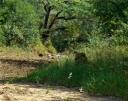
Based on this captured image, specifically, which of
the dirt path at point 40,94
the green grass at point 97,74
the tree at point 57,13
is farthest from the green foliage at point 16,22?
the dirt path at point 40,94

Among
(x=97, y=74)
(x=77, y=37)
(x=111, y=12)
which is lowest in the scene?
(x=97, y=74)

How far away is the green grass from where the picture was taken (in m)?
11.5

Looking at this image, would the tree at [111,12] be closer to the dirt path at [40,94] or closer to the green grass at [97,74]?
the green grass at [97,74]

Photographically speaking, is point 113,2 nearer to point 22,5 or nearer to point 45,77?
point 45,77

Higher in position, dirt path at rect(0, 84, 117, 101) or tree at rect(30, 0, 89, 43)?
tree at rect(30, 0, 89, 43)

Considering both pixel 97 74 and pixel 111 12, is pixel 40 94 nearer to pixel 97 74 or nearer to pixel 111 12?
pixel 97 74

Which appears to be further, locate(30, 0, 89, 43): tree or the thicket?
locate(30, 0, 89, 43): tree

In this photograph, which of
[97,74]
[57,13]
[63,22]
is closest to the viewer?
[97,74]

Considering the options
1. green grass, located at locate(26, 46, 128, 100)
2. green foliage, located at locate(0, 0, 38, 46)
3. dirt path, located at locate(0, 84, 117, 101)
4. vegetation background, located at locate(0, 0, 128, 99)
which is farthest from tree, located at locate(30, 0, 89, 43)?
dirt path, located at locate(0, 84, 117, 101)

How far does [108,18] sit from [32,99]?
12.3 metres

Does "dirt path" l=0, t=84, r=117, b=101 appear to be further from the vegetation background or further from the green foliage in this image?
the green foliage

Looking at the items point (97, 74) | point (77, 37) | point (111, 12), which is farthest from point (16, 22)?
point (97, 74)

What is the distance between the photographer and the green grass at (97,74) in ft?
37.6

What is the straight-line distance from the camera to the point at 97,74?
12.8 metres
